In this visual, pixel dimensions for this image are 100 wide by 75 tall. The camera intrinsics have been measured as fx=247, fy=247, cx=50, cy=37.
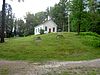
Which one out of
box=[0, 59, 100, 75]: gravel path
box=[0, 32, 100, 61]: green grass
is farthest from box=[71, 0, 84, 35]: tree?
box=[0, 59, 100, 75]: gravel path

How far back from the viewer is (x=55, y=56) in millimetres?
28516

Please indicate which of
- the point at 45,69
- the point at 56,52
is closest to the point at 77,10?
the point at 56,52

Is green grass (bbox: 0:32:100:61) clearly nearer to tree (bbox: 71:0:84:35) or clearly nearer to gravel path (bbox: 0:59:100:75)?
tree (bbox: 71:0:84:35)

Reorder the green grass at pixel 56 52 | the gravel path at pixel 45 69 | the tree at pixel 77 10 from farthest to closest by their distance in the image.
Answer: the tree at pixel 77 10, the green grass at pixel 56 52, the gravel path at pixel 45 69

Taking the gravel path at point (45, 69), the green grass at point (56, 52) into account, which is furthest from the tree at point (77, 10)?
the gravel path at point (45, 69)

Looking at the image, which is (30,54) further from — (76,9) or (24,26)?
(24,26)

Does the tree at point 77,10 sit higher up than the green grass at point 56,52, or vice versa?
the tree at point 77,10

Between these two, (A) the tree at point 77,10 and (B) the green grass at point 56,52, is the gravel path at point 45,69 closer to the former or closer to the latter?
(B) the green grass at point 56,52

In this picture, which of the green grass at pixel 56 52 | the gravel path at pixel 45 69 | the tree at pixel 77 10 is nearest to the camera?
the gravel path at pixel 45 69

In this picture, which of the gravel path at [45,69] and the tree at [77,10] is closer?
the gravel path at [45,69]

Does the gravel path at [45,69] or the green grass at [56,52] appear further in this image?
the green grass at [56,52]

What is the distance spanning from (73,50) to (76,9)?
13.2m

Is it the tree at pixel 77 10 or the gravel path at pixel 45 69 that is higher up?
the tree at pixel 77 10

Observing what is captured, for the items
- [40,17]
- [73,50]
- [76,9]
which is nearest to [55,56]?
[73,50]
